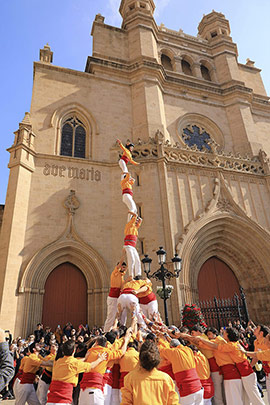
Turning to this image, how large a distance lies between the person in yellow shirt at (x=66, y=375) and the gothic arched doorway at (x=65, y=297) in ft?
33.6

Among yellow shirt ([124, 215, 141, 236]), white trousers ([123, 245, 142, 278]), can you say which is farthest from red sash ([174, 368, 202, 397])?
yellow shirt ([124, 215, 141, 236])

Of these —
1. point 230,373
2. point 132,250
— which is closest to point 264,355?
point 230,373

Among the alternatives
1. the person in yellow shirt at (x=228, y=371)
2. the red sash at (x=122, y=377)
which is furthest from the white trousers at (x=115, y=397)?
the person in yellow shirt at (x=228, y=371)

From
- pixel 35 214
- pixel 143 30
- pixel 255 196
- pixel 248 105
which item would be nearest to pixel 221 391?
pixel 35 214

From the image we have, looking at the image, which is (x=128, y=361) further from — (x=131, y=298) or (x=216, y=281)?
(x=216, y=281)

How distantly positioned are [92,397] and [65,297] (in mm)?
10621

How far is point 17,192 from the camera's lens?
46.8ft

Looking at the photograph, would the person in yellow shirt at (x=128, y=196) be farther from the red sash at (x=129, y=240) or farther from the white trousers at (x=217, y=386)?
the white trousers at (x=217, y=386)

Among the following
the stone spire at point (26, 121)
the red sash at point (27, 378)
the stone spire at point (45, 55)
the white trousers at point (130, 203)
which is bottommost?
the red sash at point (27, 378)

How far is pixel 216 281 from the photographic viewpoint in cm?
1756

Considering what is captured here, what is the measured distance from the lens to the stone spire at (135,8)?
24.5 meters

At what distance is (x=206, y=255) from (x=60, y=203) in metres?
9.42

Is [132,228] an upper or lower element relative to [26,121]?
lower

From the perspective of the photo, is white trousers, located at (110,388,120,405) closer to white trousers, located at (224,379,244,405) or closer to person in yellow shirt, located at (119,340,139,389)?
person in yellow shirt, located at (119,340,139,389)
